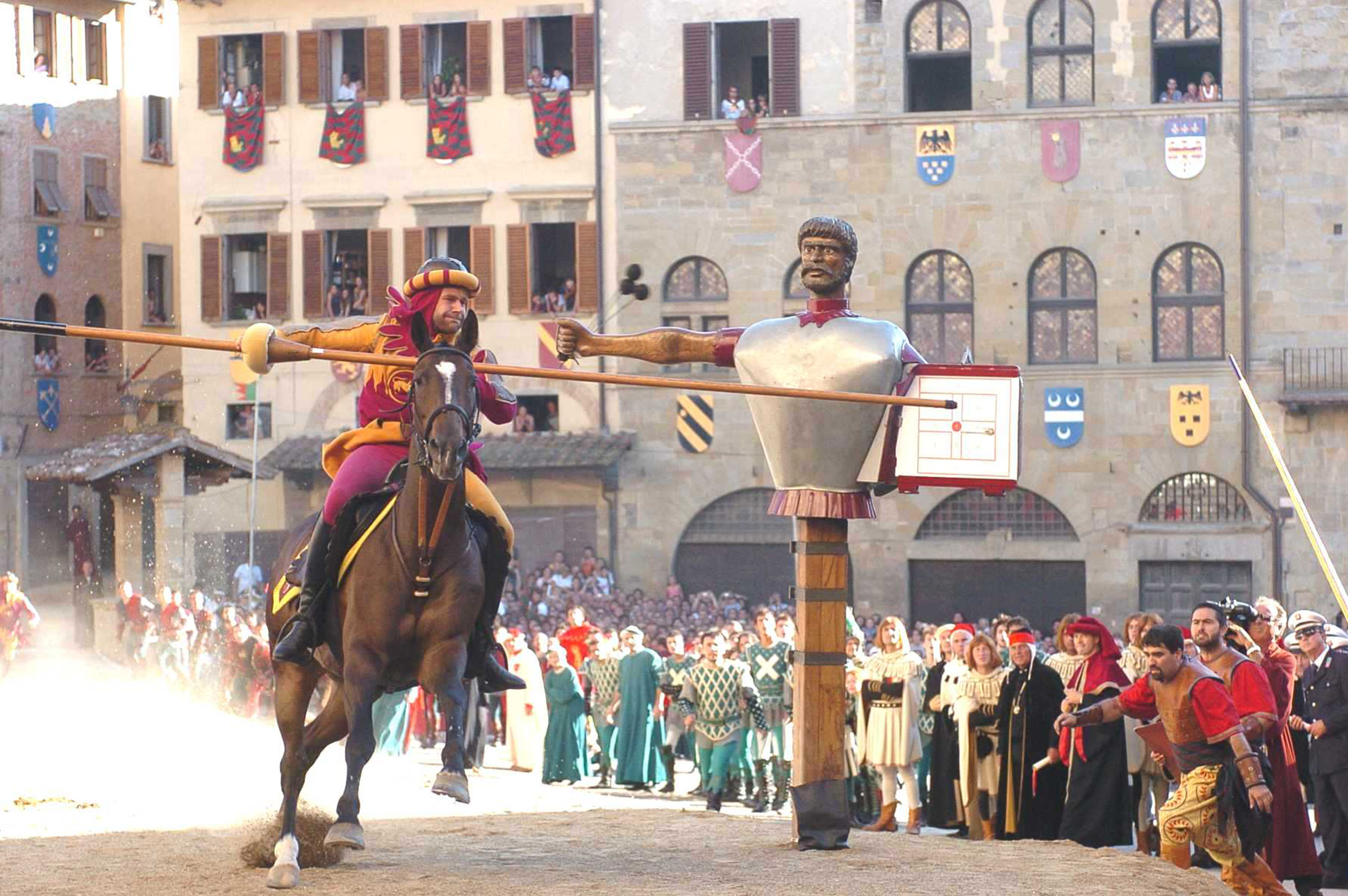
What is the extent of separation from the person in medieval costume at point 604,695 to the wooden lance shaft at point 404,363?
11.0 metres

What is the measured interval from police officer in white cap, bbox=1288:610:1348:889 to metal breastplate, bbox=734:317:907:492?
3.81m

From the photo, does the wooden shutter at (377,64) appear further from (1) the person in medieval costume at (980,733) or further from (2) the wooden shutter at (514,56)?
(1) the person in medieval costume at (980,733)

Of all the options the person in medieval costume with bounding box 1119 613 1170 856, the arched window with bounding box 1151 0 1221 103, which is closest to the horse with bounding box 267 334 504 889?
the person in medieval costume with bounding box 1119 613 1170 856

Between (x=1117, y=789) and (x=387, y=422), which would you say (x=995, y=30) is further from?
(x=387, y=422)

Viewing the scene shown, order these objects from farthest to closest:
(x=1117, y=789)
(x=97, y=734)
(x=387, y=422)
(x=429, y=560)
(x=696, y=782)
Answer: (x=696, y=782), (x=97, y=734), (x=1117, y=789), (x=387, y=422), (x=429, y=560)

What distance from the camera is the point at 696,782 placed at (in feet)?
76.6

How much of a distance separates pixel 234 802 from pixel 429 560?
19.2 ft

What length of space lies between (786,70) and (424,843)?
26.4 meters

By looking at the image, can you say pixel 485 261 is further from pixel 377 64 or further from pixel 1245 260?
pixel 1245 260

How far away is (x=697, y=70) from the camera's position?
38.9 m

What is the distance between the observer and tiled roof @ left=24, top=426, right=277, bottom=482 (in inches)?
1342

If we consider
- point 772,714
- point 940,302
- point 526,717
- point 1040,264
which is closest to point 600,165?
point 940,302

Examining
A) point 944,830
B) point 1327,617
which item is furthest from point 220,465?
point 944,830

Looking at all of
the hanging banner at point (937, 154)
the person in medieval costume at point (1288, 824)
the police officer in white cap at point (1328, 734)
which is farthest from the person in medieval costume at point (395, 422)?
the hanging banner at point (937, 154)
